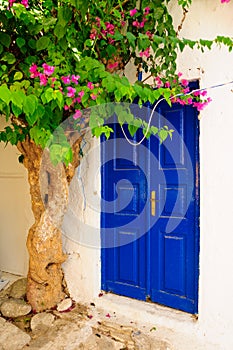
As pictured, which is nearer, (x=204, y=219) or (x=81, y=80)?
(x=81, y=80)

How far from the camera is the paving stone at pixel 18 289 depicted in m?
3.27

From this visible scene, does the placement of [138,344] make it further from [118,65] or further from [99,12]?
A: [99,12]

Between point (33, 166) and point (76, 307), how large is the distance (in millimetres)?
1413

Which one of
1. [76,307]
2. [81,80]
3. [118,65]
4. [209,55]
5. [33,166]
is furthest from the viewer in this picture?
[76,307]

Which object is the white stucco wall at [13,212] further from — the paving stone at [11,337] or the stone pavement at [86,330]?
the paving stone at [11,337]

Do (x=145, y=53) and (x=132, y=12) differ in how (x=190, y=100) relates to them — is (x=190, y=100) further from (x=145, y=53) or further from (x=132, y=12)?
(x=132, y=12)

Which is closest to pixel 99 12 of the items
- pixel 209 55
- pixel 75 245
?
pixel 209 55

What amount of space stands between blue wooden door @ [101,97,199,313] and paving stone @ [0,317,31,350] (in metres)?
0.85

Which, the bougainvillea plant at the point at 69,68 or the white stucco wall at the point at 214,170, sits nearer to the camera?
the bougainvillea plant at the point at 69,68

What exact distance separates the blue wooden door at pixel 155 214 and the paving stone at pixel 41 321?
0.58 meters

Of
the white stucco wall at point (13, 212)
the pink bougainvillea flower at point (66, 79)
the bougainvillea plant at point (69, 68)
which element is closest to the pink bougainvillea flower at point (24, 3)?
the bougainvillea plant at point (69, 68)

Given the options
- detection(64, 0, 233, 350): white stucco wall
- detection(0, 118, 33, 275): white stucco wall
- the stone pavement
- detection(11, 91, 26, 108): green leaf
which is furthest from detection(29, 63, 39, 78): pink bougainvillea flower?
the stone pavement

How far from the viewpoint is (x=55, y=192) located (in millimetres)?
2947

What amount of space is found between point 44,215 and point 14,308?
916 mm
